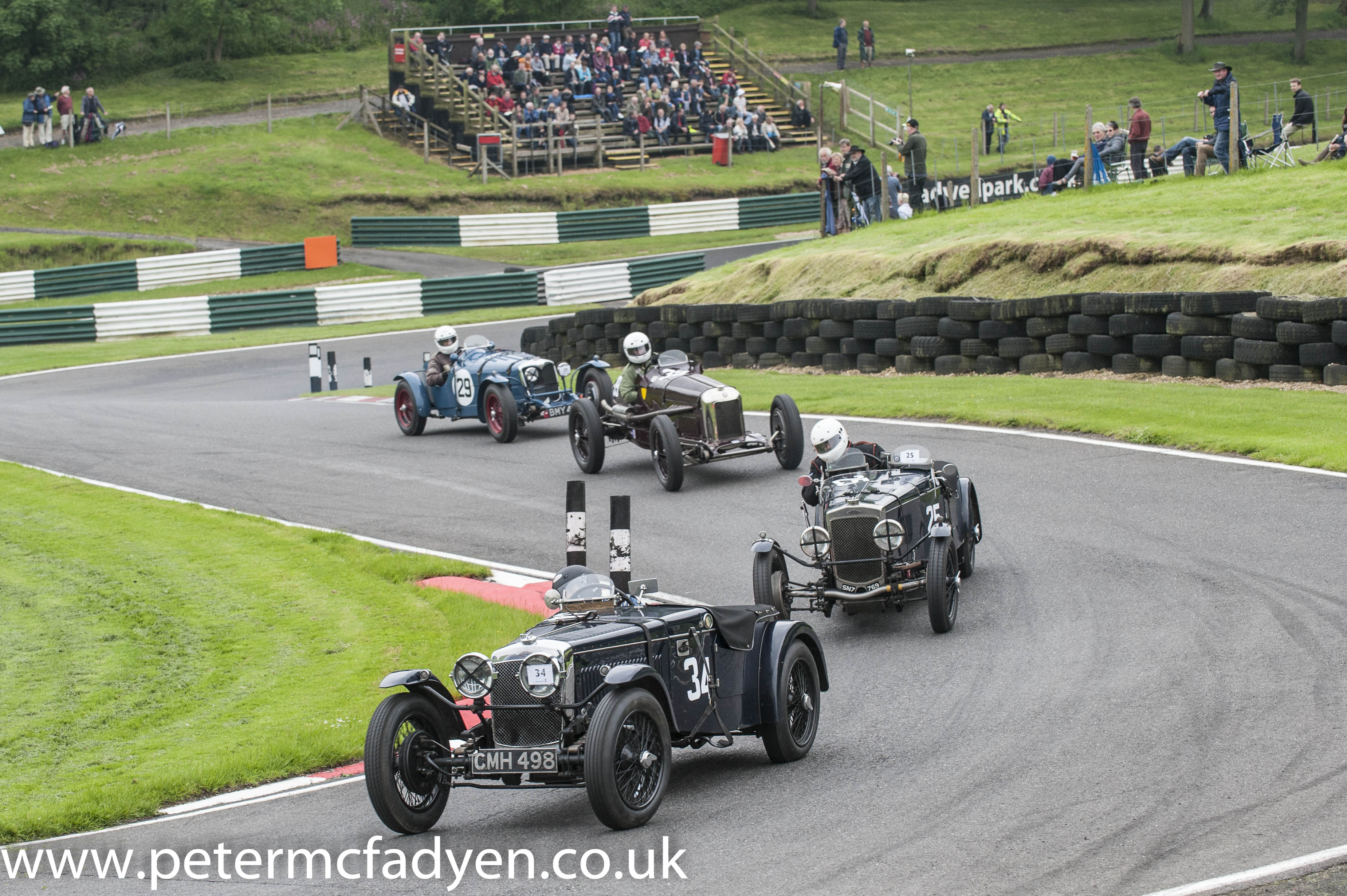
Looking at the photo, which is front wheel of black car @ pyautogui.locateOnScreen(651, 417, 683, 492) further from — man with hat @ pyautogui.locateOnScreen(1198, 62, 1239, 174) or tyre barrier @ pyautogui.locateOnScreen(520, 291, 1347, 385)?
man with hat @ pyautogui.locateOnScreen(1198, 62, 1239, 174)

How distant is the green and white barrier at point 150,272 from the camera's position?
119 ft

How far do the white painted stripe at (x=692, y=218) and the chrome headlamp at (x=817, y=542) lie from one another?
33.5 m

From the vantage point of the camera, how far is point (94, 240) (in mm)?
40562

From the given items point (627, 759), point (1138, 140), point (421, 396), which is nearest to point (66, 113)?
point (421, 396)

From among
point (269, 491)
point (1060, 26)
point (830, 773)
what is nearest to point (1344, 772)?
point (830, 773)

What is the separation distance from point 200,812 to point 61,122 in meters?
45.1

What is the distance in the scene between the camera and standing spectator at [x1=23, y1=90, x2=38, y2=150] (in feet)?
147

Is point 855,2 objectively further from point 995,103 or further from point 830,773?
point 830,773

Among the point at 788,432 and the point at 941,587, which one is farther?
the point at 788,432

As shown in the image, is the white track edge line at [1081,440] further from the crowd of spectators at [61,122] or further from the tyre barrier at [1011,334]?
the crowd of spectators at [61,122]

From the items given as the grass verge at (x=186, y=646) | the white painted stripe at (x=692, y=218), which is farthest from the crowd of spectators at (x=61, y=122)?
the grass verge at (x=186, y=646)

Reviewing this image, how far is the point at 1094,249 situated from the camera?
20453mm

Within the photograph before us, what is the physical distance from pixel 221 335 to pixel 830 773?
1129 inches

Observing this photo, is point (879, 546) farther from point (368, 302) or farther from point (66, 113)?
point (66, 113)
